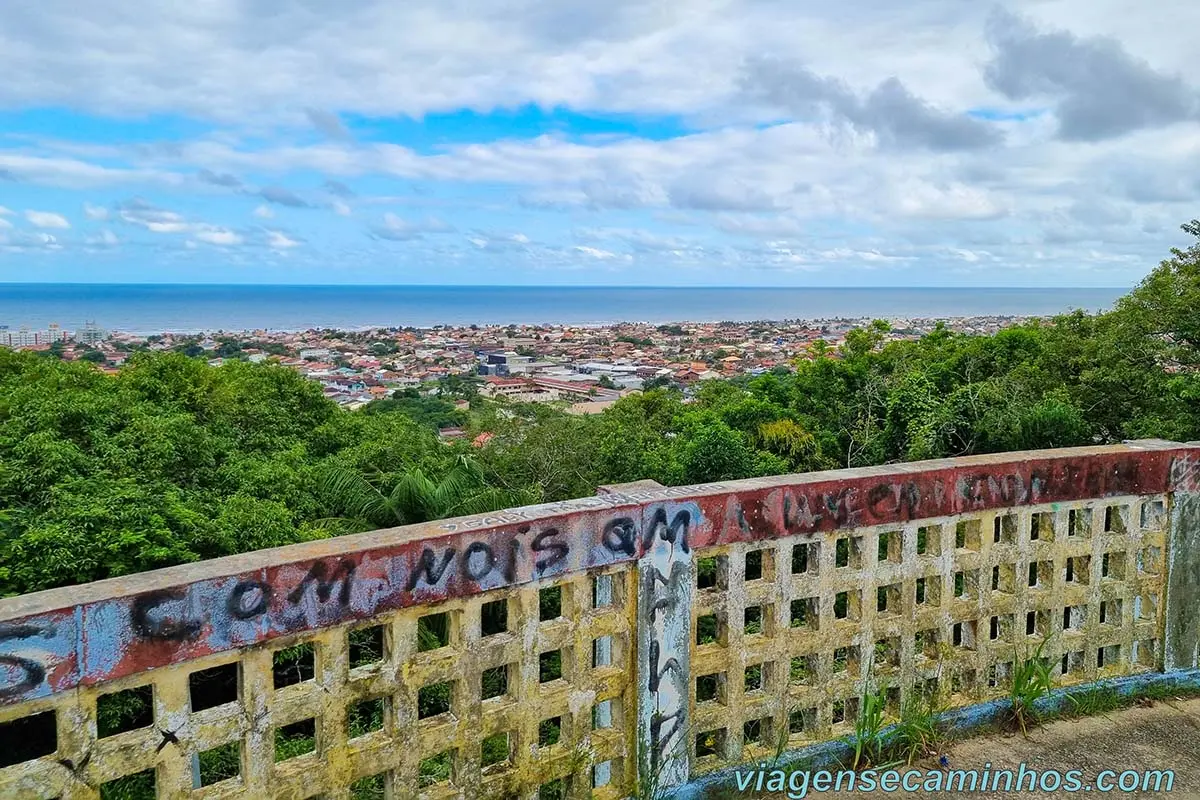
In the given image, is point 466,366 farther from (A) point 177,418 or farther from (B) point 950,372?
(A) point 177,418

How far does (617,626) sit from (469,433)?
1352 cm

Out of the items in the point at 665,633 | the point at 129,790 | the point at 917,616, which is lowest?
the point at 129,790

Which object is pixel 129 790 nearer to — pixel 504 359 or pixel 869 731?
pixel 869 731

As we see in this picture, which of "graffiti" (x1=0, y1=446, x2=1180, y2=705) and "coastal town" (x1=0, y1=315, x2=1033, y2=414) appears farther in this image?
"coastal town" (x1=0, y1=315, x2=1033, y2=414)

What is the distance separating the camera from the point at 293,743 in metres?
6.32

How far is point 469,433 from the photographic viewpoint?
16703 mm

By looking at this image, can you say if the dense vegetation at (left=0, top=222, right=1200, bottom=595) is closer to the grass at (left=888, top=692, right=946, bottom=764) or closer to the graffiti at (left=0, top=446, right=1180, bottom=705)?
the graffiti at (left=0, top=446, right=1180, bottom=705)

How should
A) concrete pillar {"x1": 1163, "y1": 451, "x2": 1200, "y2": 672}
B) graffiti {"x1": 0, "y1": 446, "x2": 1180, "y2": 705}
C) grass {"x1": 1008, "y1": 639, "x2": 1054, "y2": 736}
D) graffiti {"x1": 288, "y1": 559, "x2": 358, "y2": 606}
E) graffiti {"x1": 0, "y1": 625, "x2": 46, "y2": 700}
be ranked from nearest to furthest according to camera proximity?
graffiti {"x1": 0, "y1": 625, "x2": 46, "y2": 700} → graffiti {"x1": 0, "y1": 446, "x2": 1180, "y2": 705} → graffiti {"x1": 288, "y1": 559, "x2": 358, "y2": 606} → grass {"x1": 1008, "y1": 639, "x2": 1054, "y2": 736} → concrete pillar {"x1": 1163, "y1": 451, "x2": 1200, "y2": 672}

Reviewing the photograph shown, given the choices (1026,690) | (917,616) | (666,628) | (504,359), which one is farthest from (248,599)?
(504,359)

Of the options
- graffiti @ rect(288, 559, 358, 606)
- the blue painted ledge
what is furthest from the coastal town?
graffiti @ rect(288, 559, 358, 606)

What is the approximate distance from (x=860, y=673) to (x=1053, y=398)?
11.8 metres

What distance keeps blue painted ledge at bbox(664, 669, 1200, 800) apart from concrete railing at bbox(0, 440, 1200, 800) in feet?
0.19

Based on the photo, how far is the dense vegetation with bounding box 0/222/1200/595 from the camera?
743cm

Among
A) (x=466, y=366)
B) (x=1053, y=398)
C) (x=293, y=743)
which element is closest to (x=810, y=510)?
(x=293, y=743)
